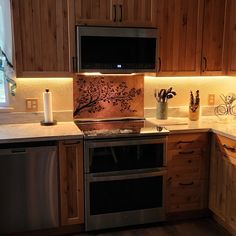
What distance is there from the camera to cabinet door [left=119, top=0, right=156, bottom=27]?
280cm

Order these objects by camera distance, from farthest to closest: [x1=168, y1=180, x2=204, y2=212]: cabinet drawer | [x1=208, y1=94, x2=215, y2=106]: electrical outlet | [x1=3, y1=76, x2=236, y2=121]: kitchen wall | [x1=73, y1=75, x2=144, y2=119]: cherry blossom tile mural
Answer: [x1=208, y1=94, x2=215, y2=106]: electrical outlet, [x1=73, y1=75, x2=144, y2=119]: cherry blossom tile mural, [x1=3, y1=76, x2=236, y2=121]: kitchen wall, [x1=168, y1=180, x2=204, y2=212]: cabinet drawer

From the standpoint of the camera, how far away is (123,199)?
8.99 ft

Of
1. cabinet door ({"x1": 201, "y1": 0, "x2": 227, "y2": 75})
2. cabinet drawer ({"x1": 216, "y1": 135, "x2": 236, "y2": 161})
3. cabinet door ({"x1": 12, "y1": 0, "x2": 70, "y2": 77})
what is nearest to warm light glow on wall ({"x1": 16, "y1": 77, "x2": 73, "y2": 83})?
cabinet door ({"x1": 12, "y1": 0, "x2": 70, "y2": 77})

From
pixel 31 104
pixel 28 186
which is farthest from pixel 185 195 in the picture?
pixel 31 104

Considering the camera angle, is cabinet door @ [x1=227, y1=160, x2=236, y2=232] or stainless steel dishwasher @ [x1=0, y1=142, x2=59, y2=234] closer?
stainless steel dishwasher @ [x1=0, y1=142, x2=59, y2=234]

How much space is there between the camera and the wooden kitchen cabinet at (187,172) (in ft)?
9.25

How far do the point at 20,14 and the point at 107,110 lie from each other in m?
1.22

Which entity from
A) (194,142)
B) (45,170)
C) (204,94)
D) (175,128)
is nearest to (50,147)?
(45,170)

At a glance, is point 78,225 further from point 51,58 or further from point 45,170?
point 51,58

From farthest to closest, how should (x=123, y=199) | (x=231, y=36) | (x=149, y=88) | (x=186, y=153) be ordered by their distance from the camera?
(x=149, y=88)
(x=231, y=36)
(x=186, y=153)
(x=123, y=199)

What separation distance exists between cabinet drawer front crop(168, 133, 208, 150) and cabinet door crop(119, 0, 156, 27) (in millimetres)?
1070

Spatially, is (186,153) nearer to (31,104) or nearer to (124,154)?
(124,154)

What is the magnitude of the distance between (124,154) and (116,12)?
4.17 ft

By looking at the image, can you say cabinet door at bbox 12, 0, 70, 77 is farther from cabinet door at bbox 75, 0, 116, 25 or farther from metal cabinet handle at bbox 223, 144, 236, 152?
metal cabinet handle at bbox 223, 144, 236, 152
